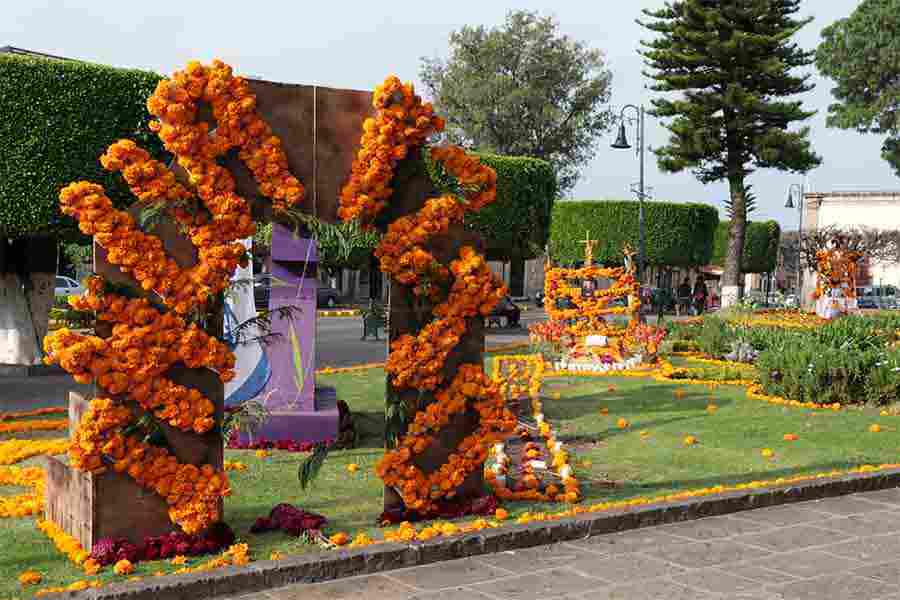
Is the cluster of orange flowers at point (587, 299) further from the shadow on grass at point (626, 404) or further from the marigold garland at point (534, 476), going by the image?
the marigold garland at point (534, 476)

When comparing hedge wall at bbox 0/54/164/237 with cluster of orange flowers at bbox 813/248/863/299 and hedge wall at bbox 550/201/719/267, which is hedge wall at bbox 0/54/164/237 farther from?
hedge wall at bbox 550/201/719/267

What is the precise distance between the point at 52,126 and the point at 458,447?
10.2m

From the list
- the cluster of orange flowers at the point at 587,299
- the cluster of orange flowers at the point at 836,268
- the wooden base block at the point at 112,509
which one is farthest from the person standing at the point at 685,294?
the wooden base block at the point at 112,509

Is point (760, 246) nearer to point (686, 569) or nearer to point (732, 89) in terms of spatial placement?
point (732, 89)

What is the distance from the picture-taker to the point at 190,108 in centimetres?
619

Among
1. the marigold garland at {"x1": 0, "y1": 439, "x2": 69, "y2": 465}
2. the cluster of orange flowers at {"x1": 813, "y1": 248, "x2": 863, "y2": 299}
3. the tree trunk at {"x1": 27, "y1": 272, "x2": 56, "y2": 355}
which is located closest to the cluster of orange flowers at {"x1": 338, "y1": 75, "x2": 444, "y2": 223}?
the marigold garland at {"x1": 0, "y1": 439, "x2": 69, "y2": 465}

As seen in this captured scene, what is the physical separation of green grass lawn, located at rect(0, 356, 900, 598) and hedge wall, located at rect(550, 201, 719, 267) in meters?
32.0

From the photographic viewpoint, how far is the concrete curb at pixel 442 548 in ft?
17.8

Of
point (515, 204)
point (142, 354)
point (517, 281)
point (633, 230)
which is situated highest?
point (633, 230)

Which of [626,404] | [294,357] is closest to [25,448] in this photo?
[294,357]

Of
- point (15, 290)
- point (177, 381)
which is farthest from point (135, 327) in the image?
point (15, 290)

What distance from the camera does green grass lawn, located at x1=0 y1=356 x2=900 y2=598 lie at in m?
6.50

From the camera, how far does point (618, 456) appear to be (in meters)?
9.49

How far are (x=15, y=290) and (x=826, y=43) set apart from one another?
4023 centimetres
